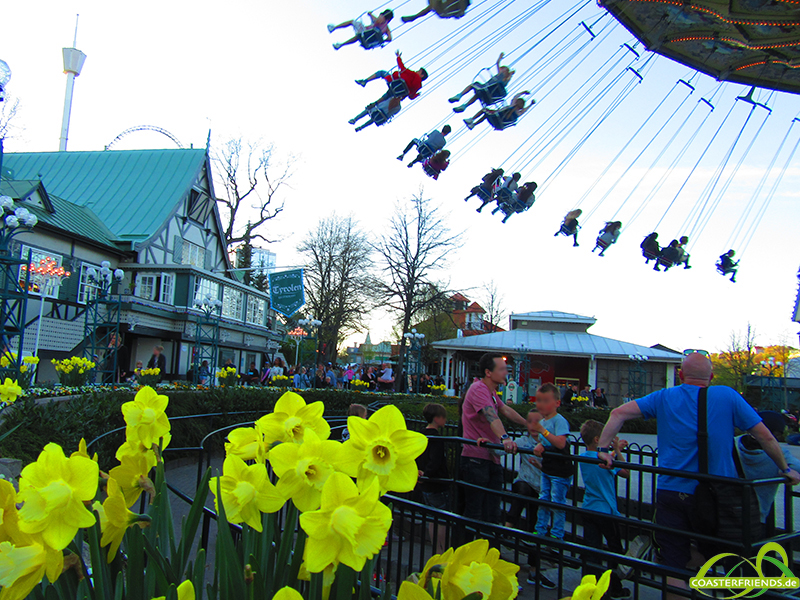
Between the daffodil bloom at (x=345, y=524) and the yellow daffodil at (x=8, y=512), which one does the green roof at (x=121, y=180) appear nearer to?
the yellow daffodil at (x=8, y=512)

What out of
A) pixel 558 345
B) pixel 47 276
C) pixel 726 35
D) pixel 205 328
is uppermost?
pixel 726 35

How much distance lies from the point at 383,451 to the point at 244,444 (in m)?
0.37

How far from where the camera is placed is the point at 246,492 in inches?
44.8

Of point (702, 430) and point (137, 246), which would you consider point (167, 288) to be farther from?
point (702, 430)

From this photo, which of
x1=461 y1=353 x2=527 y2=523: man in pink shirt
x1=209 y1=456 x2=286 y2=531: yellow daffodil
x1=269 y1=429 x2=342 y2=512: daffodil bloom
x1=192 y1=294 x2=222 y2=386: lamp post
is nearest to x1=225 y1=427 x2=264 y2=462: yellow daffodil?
x1=209 y1=456 x2=286 y2=531: yellow daffodil

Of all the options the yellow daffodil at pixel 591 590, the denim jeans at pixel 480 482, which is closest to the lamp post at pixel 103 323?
the denim jeans at pixel 480 482

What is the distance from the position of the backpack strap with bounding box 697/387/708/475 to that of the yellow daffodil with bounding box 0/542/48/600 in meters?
4.13

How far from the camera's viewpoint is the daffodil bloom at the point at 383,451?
1030 mm

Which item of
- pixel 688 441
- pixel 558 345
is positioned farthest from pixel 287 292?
pixel 558 345

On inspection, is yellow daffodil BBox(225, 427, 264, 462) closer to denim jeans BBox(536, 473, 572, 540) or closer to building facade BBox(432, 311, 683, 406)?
denim jeans BBox(536, 473, 572, 540)

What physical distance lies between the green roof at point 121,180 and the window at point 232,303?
5.56 m

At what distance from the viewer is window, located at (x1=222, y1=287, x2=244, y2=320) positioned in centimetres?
3047

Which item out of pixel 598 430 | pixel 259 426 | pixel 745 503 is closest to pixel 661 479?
pixel 745 503

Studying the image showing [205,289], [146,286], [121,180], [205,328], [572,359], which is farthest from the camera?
[572,359]
